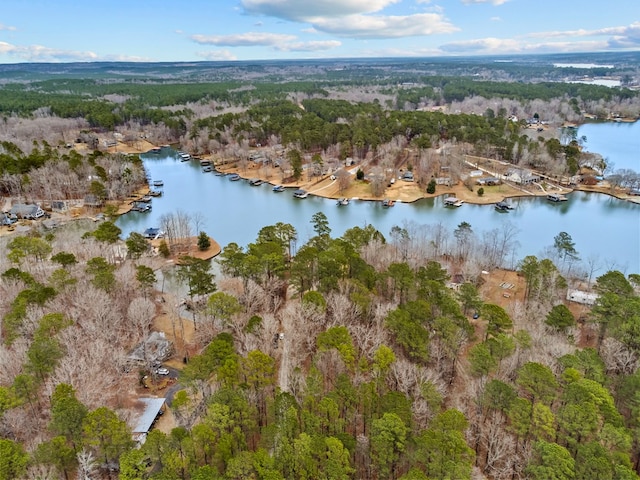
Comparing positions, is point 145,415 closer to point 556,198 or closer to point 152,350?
point 152,350

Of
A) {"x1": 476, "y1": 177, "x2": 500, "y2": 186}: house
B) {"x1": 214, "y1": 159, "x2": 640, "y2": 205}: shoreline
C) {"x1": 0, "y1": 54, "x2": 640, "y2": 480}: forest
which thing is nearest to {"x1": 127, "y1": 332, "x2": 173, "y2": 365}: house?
{"x1": 0, "y1": 54, "x2": 640, "y2": 480}: forest

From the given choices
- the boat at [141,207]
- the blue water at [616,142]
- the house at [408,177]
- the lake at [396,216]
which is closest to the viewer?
the lake at [396,216]

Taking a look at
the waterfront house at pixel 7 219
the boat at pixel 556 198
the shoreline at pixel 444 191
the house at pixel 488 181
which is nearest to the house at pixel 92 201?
the waterfront house at pixel 7 219

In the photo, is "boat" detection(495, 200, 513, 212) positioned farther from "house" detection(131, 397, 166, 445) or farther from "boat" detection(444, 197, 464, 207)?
"house" detection(131, 397, 166, 445)

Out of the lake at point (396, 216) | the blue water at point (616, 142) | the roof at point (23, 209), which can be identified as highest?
the blue water at point (616, 142)

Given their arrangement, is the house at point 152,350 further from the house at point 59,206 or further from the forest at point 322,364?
the house at point 59,206

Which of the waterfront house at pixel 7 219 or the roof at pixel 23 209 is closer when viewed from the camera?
the waterfront house at pixel 7 219

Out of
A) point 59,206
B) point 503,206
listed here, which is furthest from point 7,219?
point 503,206
